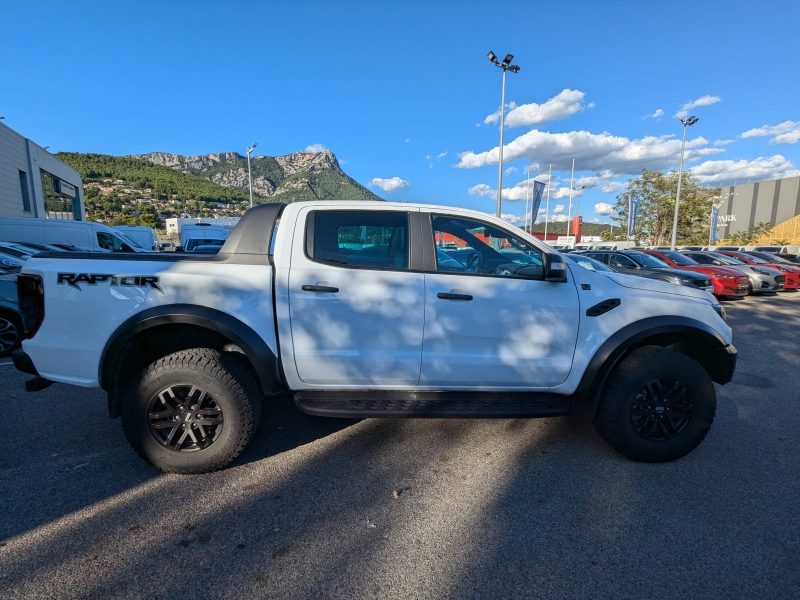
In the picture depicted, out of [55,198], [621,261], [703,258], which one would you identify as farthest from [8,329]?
[55,198]

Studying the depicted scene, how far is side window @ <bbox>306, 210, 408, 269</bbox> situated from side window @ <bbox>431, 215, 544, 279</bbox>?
27 centimetres

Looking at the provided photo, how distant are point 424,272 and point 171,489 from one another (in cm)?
218

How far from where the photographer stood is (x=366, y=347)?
2766mm

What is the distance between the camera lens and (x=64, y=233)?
14.1 meters

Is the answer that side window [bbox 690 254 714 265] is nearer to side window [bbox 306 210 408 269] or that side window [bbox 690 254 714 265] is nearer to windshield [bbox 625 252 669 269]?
windshield [bbox 625 252 669 269]

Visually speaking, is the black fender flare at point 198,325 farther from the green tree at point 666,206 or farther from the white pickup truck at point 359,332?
the green tree at point 666,206

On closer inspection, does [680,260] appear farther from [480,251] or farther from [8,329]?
[8,329]

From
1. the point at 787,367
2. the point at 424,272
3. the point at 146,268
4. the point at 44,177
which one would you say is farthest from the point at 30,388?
the point at 44,177

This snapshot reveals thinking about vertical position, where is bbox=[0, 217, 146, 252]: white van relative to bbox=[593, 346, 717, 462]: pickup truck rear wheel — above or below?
above

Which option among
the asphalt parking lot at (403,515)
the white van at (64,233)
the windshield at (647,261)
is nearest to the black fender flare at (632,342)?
the asphalt parking lot at (403,515)

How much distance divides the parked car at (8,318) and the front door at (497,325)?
5.82 metres

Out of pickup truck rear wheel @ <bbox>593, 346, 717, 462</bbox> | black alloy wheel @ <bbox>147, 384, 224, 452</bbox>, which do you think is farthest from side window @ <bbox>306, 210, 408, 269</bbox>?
pickup truck rear wheel @ <bbox>593, 346, 717, 462</bbox>

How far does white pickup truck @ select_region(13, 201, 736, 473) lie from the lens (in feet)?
8.66

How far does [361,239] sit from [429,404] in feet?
4.18
